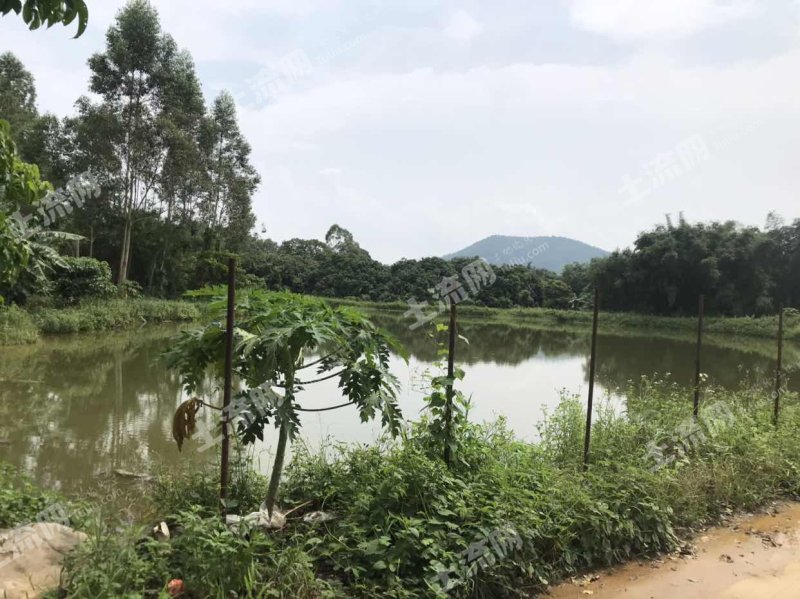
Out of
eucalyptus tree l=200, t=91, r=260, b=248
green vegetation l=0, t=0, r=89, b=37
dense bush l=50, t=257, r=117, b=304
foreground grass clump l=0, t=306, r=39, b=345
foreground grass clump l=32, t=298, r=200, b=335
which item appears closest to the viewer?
green vegetation l=0, t=0, r=89, b=37

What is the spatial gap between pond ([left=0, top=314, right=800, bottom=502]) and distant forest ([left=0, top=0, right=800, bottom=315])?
6.22 ft

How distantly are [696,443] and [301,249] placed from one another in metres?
39.4

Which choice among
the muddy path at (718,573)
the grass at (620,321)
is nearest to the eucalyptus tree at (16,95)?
the grass at (620,321)

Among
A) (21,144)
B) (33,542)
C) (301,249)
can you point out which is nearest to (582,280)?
(301,249)

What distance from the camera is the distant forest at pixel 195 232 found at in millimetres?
16281

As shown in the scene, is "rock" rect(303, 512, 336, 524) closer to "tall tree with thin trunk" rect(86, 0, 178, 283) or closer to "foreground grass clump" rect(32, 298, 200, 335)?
"foreground grass clump" rect(32, 298, 200, 335)

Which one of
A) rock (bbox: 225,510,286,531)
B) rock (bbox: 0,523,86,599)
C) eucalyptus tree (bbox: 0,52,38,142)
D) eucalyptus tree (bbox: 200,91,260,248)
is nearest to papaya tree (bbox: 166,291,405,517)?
rock (bbox: 225,510,286,531)

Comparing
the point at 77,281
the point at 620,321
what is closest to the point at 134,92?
the point at 77,281

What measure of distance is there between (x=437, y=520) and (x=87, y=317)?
547 inches

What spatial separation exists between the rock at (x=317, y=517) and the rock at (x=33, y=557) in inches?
37.1

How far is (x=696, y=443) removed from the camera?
3.90 m

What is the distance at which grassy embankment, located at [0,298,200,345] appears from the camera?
11.3 metres

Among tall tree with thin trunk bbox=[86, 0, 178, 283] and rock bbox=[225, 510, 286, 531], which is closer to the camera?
rock bbox=[225, 510, 286, 531]

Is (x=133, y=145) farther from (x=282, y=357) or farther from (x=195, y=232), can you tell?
(x=282, y=357)
